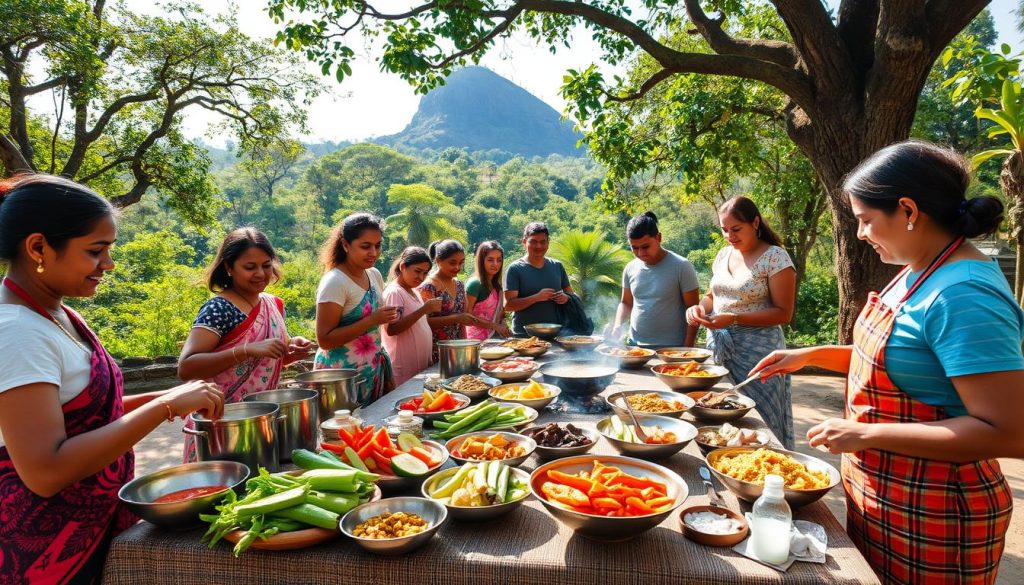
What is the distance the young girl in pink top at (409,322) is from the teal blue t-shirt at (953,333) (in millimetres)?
2855

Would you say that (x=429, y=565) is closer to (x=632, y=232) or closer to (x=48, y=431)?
(x=48, y=431)

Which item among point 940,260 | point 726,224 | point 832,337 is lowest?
point 832,337

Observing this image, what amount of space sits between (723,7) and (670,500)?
22.0 ft

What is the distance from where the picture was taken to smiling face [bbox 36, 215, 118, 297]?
1.56 meters

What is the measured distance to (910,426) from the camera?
4.91ft

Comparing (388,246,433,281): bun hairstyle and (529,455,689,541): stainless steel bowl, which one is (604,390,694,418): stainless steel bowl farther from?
(388,246,433,281): bun hairstyle

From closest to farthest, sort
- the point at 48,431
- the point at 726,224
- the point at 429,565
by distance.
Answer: the point at 48,431 → the point at 429,565 → the point at 726,224

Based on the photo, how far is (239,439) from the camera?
1822mm

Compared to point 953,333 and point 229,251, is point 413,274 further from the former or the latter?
point 953,333

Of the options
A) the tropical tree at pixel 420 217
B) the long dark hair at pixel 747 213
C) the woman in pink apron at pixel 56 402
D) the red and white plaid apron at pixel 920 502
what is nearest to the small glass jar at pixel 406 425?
the woman in pink apron at pixel 56 402

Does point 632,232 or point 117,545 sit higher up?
point 632,232

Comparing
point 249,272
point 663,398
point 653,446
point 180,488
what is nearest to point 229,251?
point 249,272

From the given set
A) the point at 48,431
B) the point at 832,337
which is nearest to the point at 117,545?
the point at 48,431

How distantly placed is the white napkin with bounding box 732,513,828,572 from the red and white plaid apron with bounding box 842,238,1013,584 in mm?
307
